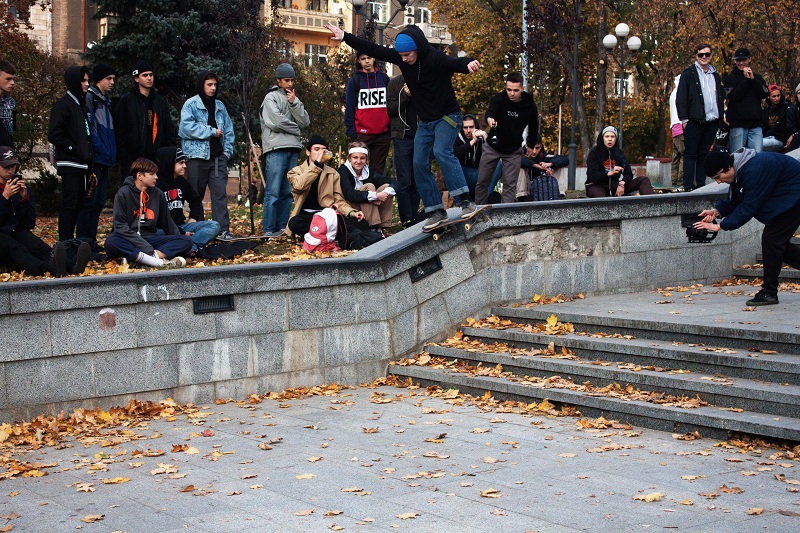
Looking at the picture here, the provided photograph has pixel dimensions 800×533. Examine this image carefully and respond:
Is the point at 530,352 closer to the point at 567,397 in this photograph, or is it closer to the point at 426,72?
the point at 567,397

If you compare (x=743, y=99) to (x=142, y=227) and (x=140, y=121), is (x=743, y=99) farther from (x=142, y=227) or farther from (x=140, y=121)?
(x=142, y=227)

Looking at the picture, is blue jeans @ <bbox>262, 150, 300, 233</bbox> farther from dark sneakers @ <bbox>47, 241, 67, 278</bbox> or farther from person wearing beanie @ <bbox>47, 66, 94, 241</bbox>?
dark sneakers @ <bbox>47, 241, 67, 278</bbox>

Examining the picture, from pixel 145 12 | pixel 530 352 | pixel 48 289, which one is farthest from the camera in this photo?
pixel 145 12

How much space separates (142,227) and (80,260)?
5.28 feet

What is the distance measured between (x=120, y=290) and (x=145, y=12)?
18873mm

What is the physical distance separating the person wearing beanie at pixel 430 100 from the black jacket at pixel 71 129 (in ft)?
10.7

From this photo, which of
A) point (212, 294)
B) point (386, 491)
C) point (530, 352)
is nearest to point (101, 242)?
point (212, 294)

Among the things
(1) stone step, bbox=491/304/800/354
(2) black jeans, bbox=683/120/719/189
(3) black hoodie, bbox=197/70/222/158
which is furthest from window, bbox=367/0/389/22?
(1) stone step, bbox=491/304/800/354

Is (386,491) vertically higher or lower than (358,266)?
lower

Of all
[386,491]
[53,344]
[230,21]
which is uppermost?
[230,21]

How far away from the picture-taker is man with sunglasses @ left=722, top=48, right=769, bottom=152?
14680 millimetres

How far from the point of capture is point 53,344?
8.59m

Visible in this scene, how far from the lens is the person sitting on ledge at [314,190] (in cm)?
1257

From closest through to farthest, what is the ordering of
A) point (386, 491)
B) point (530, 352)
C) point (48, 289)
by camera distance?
point (386, 491), point (48, 289), point (530, 352)
